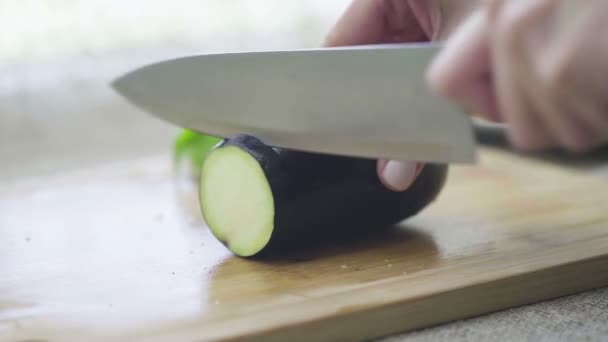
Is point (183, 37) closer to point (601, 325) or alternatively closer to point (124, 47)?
point (124, 47)

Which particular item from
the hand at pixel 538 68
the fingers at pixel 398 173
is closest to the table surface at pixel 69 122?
the fingers at pixel 398 173

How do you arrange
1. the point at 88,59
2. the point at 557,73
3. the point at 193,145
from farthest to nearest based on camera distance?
the point at 88,59 < the point at 193,145 < the point at 557,73

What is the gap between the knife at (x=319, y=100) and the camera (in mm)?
1150

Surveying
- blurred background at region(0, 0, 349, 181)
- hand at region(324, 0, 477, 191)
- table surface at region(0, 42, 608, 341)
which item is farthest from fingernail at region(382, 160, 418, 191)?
blurred background at region(0, 0, 349, 181)

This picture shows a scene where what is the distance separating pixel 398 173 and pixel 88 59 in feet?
4.71

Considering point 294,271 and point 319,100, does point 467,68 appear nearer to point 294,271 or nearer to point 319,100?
point 319,100

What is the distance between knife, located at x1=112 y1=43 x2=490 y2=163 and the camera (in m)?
1.15

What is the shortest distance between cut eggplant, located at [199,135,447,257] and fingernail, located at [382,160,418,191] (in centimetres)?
4

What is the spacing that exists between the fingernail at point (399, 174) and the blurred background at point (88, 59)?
1.34 meters

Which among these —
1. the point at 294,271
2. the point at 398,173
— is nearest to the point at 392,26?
the point at 398,173

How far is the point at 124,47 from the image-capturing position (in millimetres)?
2496

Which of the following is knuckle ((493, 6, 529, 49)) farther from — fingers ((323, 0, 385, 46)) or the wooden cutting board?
fingers ((323, 0, 385, 46))

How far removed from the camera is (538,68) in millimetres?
929

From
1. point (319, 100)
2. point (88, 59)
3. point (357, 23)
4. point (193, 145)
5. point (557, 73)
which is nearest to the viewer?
point (557, 73)
